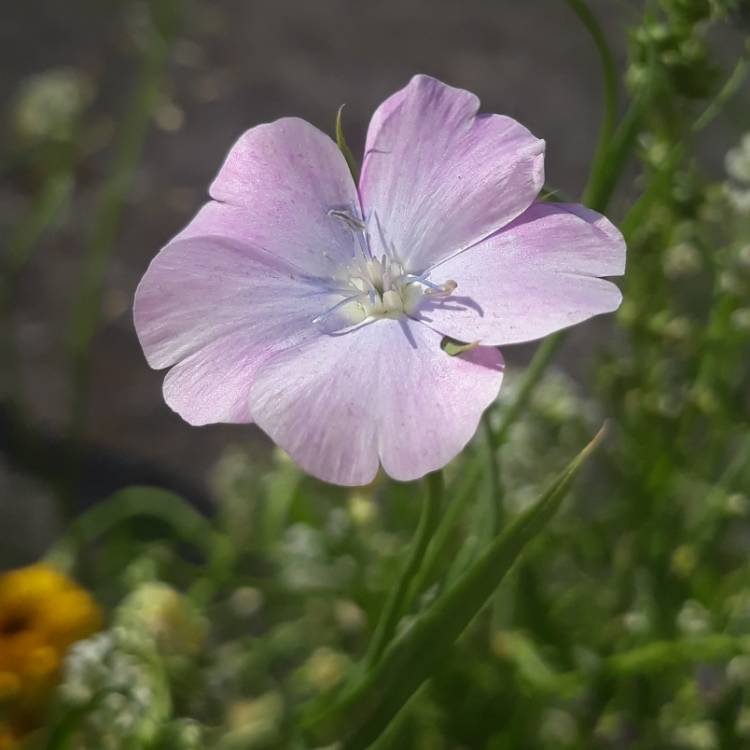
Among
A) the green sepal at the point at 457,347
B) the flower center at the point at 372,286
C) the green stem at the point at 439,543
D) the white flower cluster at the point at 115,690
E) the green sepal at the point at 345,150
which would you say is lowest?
the white flower cluster at the point at 115,690

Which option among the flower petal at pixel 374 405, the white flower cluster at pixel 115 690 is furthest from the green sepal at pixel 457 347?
the white flower cluster at pixel 115 690

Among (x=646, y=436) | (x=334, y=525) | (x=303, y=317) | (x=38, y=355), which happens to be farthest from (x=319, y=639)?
(x=38, y=355)

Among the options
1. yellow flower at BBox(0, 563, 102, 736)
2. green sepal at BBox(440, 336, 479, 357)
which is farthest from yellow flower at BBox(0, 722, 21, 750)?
green sepal at BBox(440, 336, 479, 357)

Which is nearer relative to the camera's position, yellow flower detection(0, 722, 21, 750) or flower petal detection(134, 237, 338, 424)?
flower petal detection(134, 237, 338, 424)

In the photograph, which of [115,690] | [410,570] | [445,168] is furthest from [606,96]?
[115,690]

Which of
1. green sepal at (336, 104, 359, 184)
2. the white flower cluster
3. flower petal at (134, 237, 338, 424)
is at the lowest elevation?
the white flower cluster

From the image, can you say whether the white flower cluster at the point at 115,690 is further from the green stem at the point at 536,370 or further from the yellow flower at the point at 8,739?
the green stem at the point at 536,370

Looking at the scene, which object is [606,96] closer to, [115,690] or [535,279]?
[535,279]

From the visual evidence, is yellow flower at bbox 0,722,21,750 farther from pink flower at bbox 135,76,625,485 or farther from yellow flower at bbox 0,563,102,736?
pink flower at bbox 135,76,625,485
